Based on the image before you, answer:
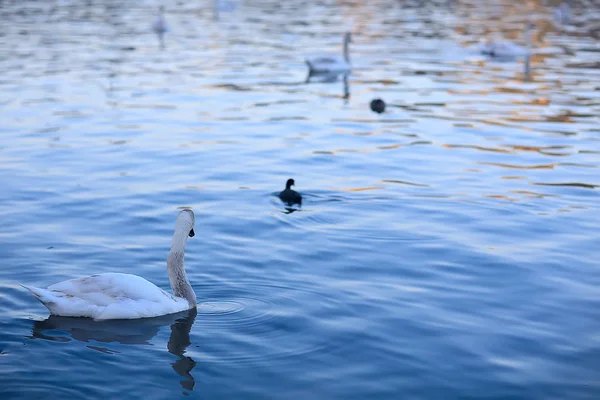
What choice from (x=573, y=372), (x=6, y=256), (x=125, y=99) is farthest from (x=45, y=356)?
(x=125, y=99)

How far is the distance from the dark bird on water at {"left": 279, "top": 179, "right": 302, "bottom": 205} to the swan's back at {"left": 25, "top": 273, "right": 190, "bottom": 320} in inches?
231

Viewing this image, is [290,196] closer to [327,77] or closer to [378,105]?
[378,105]

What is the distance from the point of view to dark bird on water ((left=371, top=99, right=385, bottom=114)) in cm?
2594

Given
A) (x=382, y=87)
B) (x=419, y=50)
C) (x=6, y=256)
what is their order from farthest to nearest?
1. (x=419, y=50)
2. (x=382, y=87)
3. (x=6, y=256)

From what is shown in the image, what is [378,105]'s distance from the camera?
25984 mm

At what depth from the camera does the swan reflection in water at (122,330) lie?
32.7 feet

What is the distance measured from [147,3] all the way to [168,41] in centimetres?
2321

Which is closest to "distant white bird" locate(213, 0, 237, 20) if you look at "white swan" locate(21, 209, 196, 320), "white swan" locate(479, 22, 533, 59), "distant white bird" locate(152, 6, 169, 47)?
"distant white bird" locate(152, 6, 169, 47)

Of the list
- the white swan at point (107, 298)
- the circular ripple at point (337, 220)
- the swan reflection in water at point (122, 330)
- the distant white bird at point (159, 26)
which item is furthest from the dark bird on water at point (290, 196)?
the distant white bird at point (159, 26)

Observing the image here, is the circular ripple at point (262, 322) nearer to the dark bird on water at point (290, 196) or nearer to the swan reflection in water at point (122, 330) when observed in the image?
the swan reflection in water at point (122, 330)

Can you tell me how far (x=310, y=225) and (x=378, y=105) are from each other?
37.9 ft

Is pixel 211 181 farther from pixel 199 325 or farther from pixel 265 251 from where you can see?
pixel 199 325

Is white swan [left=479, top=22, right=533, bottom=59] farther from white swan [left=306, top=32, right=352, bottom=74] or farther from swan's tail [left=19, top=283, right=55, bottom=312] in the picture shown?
swan's tail [left=19, top=283, right=55, bottom=312]

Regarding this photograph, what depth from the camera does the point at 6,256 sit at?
42.6ft
